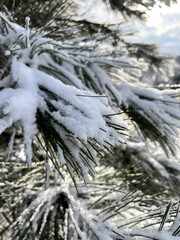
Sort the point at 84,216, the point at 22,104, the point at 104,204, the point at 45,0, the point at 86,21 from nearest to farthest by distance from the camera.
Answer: the point at 22,104, the point at 84,216, the point at 104,204, the point at 45,0, the point at 86,21

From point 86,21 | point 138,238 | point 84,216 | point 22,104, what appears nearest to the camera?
point 22,104

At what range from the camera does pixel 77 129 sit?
1.78ft

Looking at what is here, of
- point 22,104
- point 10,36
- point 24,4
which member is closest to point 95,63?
point 24,4

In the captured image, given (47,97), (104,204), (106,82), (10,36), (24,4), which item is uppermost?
(24,4)

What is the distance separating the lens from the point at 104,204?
111 centimetres

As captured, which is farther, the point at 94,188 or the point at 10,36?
the point at 94,188

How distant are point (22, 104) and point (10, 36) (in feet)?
1.25

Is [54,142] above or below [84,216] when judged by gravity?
above

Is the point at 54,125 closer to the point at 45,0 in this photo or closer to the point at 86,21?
the point at 45,0

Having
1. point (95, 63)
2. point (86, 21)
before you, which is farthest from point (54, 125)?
point (86, 21)

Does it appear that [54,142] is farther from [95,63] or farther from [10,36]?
[95,63]

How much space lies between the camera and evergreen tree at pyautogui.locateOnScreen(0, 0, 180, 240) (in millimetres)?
592

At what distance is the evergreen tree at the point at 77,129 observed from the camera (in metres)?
0.59

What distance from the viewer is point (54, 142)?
612mm
